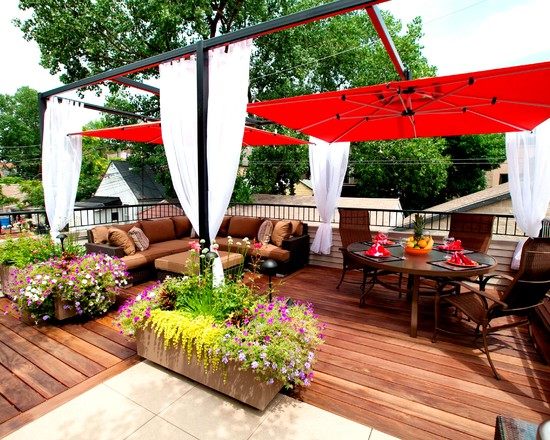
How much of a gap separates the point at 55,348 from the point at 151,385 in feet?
3.91

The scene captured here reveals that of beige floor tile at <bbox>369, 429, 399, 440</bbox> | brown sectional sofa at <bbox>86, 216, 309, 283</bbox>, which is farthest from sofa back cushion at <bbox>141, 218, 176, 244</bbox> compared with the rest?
beige floor tile at <bbox>369, 429, 399, 440</bbox>

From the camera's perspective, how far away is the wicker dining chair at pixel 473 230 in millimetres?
4098

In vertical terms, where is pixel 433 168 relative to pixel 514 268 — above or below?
above

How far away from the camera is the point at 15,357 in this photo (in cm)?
260

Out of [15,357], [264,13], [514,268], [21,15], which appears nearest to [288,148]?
[264,13]

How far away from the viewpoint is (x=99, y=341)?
290 cm

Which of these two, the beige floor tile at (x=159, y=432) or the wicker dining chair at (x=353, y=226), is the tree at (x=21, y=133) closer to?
the wicker dining chair at (x=353, y=226)

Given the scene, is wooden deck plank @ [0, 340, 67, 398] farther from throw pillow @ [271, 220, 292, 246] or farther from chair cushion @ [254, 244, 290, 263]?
throw pillow @ [271, 220, 292, 246]

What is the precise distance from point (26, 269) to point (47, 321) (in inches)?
24.4

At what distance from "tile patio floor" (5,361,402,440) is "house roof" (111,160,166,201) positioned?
692 inches

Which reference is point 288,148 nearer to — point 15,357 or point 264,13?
point 264,13

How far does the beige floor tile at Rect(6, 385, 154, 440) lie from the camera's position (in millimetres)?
1785

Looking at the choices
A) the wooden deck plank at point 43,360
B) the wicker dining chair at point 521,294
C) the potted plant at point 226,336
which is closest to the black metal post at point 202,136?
the potted plant at point 226,336

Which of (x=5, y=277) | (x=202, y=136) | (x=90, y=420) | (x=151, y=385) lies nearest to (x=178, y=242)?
(x=5, y=277)
